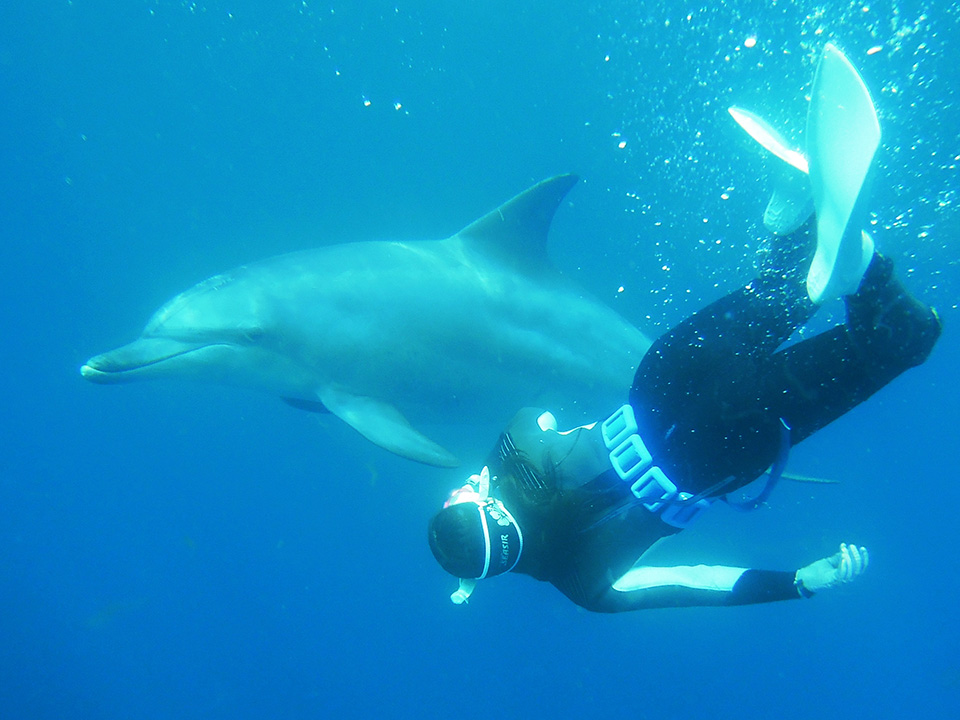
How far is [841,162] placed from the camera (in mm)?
3098

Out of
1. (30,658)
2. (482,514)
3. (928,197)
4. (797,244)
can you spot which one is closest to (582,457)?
(482,514)

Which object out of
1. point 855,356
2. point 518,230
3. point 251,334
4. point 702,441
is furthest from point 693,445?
point 251,334

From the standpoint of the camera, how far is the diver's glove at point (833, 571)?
3.73m

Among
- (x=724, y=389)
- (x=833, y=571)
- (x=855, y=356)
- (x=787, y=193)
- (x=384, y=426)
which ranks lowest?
(x=833, y=571)

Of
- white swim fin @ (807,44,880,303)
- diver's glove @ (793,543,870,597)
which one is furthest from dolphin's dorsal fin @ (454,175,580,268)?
diver's glove @ (793,543,870,597)

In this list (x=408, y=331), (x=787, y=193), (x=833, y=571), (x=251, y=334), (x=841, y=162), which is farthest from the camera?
(x=408, y=331)

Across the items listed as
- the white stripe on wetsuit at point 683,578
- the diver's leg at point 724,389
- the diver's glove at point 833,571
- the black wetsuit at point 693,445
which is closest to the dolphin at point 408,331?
the black wetsuit at point 693,445

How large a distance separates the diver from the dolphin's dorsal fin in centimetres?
282

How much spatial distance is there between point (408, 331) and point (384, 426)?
100 cm

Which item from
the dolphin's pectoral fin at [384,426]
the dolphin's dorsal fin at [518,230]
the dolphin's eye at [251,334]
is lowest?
the dolphin's pectoral fin at [384,426]

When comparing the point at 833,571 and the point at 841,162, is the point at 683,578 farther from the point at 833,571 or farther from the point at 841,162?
the point at 841,162

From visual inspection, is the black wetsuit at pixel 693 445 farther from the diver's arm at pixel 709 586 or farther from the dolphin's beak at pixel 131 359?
the dolphin's beak at pixel 131 359

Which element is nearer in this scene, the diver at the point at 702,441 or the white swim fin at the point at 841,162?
the white swim fin at the point at 841,162

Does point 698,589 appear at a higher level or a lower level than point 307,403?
lower
